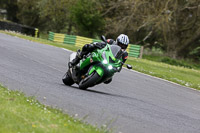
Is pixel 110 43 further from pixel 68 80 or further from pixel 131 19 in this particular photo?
pixel 131 19

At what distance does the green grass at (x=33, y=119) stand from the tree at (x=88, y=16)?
40.9 metres

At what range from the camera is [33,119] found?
618 centimetres

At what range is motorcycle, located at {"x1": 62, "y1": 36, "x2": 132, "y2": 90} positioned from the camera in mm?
10266

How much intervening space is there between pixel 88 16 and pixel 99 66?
38622 mm

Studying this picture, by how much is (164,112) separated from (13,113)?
4043mm

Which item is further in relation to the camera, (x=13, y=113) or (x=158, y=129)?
(x=158, y=129)

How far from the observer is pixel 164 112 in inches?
368

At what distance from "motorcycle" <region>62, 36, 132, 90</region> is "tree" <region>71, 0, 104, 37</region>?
1465 inches

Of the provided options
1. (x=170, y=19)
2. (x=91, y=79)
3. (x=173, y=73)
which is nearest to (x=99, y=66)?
(x=91, y=79)

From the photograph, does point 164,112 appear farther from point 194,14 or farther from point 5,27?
point 5,27

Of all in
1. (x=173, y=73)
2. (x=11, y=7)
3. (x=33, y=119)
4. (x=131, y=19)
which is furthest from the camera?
(x=11, y=7)

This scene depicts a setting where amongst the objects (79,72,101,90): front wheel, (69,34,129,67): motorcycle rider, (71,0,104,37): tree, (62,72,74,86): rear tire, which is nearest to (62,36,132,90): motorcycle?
(79,72,101,90): front wheel

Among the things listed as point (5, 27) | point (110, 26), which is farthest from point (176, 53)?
point (5, 27)

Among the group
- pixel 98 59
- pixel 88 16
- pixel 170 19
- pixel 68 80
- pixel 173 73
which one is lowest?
pixel 173 73
